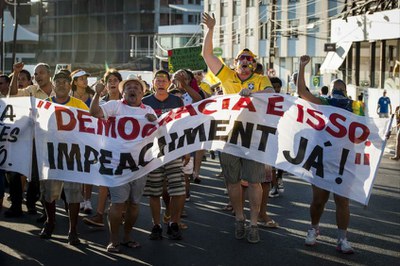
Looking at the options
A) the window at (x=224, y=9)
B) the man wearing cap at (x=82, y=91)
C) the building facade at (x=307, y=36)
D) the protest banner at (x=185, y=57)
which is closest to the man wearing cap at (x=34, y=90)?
the man wearing cap at (x=82, y=91)

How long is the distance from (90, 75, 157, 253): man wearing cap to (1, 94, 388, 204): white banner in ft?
0.28

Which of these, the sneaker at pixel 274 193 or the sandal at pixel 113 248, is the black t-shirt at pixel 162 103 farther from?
the sneaker at pixel 274 193

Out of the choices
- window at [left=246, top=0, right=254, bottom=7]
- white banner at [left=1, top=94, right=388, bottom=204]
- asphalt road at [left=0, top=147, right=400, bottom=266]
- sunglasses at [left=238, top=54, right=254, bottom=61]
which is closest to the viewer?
asphalt road at [left=0, top=147, right=400, bottom=266]

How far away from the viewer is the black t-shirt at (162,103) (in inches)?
310

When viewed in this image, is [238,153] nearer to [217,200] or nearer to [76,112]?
[76,112]

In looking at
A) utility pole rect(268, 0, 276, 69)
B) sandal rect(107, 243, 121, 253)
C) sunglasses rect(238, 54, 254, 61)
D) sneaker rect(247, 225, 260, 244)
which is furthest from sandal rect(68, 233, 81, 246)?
utility pole rect(268, 0, 276, 69)

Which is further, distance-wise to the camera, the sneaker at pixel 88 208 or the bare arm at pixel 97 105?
the sneaker at pixel 88 208

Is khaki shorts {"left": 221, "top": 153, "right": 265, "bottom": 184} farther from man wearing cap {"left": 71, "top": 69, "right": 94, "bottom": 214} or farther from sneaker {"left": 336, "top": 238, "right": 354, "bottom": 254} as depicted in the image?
man wearing cap {"left": 71, "top": 69, "right": 94, "bottom": 214}

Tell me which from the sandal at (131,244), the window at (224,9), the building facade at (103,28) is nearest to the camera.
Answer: the sandal at (131,244)

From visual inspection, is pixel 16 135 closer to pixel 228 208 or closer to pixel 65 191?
pixel 65 191

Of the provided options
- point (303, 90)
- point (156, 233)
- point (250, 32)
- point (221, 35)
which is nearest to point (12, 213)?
point (156, 233)

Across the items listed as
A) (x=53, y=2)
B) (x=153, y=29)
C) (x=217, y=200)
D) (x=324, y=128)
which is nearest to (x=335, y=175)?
(x=324, y=128)

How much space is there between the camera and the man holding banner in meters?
7.11

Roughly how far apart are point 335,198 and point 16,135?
3536 mm
